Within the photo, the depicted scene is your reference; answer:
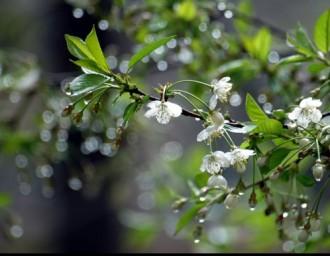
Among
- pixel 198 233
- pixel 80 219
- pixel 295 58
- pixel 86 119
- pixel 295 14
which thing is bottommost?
pixel 198 233

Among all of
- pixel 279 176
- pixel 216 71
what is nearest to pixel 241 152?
pixel 279 176

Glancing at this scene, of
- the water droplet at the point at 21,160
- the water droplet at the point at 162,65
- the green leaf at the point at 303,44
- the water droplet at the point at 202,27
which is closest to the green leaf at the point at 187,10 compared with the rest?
the water droplet at the point at 202,27

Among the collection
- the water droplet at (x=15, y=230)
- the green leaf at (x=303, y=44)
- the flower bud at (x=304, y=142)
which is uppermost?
the green leaf at (x=303, y=44)

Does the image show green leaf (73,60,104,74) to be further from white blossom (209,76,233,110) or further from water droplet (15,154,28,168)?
water droplet (15,154,28,168)

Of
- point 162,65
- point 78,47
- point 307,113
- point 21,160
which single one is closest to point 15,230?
point 21,160

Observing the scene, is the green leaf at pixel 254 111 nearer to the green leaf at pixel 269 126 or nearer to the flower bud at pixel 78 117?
the green leaf at pixel 269 126

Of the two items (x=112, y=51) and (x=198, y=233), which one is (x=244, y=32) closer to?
(x=112, y=51)

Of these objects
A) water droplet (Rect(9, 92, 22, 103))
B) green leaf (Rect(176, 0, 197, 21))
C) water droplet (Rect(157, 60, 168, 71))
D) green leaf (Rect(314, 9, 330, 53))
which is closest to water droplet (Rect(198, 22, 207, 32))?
green leaf (Rect(176, 0, 197, 21))
